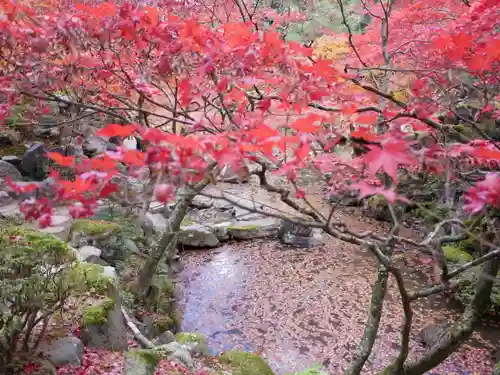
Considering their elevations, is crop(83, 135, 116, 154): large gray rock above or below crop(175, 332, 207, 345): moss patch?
above

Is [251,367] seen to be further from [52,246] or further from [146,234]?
[146,234]

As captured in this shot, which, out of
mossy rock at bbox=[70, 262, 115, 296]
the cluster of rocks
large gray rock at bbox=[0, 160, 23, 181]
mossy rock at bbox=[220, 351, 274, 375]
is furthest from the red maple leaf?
large gray rock at bbox=[0, 160, 23, 181]

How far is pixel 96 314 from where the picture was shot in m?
4.47

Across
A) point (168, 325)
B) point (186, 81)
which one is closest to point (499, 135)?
point (168, 325)

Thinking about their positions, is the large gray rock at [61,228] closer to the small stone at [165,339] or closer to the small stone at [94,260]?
the small stone at [94,260]

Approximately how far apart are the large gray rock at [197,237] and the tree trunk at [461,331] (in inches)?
261

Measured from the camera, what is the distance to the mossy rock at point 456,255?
8883 mm

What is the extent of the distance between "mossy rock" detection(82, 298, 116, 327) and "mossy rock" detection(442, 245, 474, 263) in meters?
7.22

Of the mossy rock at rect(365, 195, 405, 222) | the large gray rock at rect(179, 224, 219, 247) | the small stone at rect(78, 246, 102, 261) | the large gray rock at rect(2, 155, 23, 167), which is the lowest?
the large gray rock at rect(179, 224, 219, 247)

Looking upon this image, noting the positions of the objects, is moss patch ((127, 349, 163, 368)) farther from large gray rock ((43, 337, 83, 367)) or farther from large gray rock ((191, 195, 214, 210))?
large gray rock ((191, 195, 214, 210))

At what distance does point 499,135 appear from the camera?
8.45 metres

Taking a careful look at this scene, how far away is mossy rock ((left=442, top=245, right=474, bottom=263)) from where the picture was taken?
888 centimetres

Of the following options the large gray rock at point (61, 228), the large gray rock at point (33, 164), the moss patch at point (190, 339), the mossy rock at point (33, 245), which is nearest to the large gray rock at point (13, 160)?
the large gray rock at point (33, 164)

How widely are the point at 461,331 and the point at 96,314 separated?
12.2 feet
